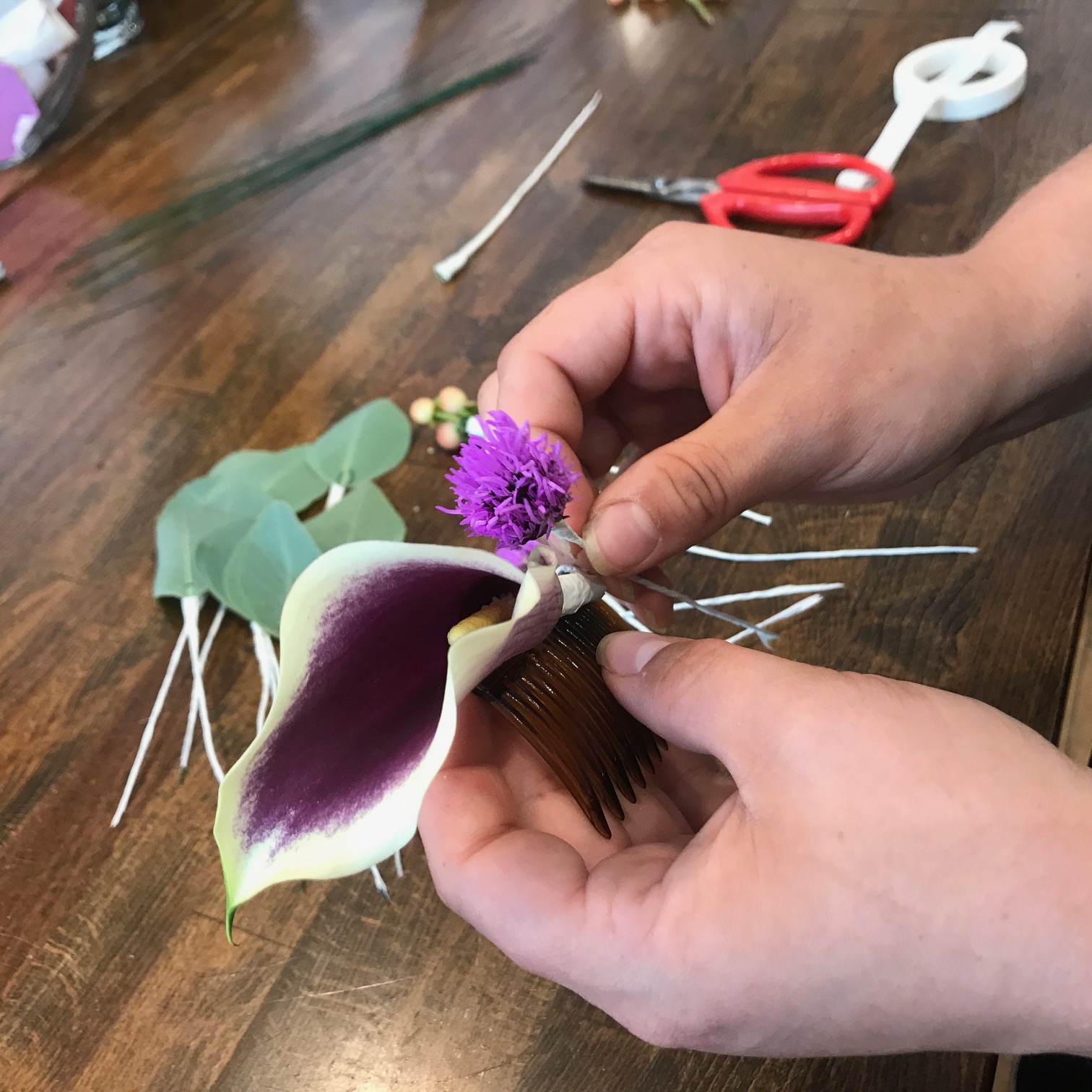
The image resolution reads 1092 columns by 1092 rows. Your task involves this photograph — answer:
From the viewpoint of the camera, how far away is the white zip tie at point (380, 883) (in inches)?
23.1

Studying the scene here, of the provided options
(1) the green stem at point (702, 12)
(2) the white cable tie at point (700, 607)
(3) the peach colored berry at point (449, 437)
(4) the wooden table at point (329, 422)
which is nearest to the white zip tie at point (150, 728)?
(4) the wooden table at point (329, 422)

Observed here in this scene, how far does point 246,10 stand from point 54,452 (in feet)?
2.83

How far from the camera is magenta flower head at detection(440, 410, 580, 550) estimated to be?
0.42 meters

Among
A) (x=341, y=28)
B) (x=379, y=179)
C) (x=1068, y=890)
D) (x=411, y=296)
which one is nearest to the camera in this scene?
(x=1068, y=890)

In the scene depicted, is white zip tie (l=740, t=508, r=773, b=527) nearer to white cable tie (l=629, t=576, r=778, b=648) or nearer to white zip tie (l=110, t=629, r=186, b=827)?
white cable tie (l=629, t=576, r=778, b=648)

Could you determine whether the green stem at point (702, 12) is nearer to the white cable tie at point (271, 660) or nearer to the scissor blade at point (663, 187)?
the scissor blade at point (663, 187)

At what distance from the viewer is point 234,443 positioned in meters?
0.84

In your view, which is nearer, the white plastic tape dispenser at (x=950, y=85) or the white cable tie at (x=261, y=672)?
the white cable tie at (x=261, y=672)

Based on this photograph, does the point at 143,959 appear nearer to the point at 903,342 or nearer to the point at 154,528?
the point at 154,528

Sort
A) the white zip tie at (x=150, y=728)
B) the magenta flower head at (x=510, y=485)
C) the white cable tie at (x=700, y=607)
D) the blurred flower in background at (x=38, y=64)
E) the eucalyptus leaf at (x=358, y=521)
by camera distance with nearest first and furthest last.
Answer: the magenta flower head at (x=510, y=485) → the white cable tie at (x=700, y=607) → the white zip tie at (x=150, y=728) → the eucalyptus leaf at (x=358, y=521) → the blurred flower in background at (x=38, y=64)

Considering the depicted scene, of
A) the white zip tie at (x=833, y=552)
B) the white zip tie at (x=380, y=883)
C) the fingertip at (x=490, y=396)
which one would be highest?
the fingertip at (x=490, y=396)

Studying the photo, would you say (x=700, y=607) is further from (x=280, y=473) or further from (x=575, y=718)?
(x=280, y=473)

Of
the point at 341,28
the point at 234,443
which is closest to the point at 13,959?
the point at 234,443

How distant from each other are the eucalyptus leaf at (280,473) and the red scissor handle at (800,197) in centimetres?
48
